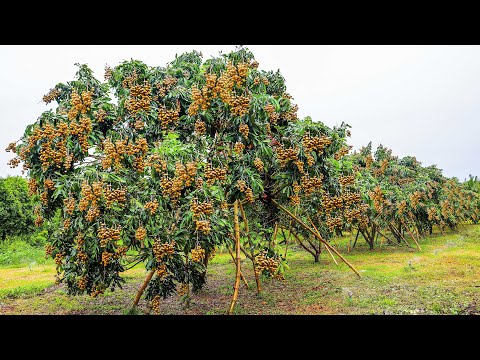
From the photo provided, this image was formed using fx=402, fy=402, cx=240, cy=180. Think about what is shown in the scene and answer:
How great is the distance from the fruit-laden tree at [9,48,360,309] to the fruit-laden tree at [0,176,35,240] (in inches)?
547

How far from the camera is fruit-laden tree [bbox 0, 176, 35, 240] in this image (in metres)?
18.1

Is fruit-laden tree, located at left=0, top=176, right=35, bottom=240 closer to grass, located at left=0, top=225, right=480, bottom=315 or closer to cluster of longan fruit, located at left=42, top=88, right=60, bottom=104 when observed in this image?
grass, located at left=0, top=225, right=480, bottom=315

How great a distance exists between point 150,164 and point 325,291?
5.17 meters

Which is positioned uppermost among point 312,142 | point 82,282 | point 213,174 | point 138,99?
point 138,99

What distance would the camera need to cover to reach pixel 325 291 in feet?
27.0

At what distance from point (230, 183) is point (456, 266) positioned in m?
7.08

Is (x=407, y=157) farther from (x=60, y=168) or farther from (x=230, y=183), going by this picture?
(x=60, y=168)

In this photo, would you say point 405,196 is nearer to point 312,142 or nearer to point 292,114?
point 292,114

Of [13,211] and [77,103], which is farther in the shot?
[13,211]

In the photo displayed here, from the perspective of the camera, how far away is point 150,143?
6.16 metres

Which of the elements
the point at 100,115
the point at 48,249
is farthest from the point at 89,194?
the point at 48,249

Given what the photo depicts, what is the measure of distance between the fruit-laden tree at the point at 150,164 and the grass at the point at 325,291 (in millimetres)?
1715

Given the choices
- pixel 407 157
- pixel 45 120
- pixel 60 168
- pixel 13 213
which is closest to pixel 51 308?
pixel 60 168

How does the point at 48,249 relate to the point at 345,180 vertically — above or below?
below
